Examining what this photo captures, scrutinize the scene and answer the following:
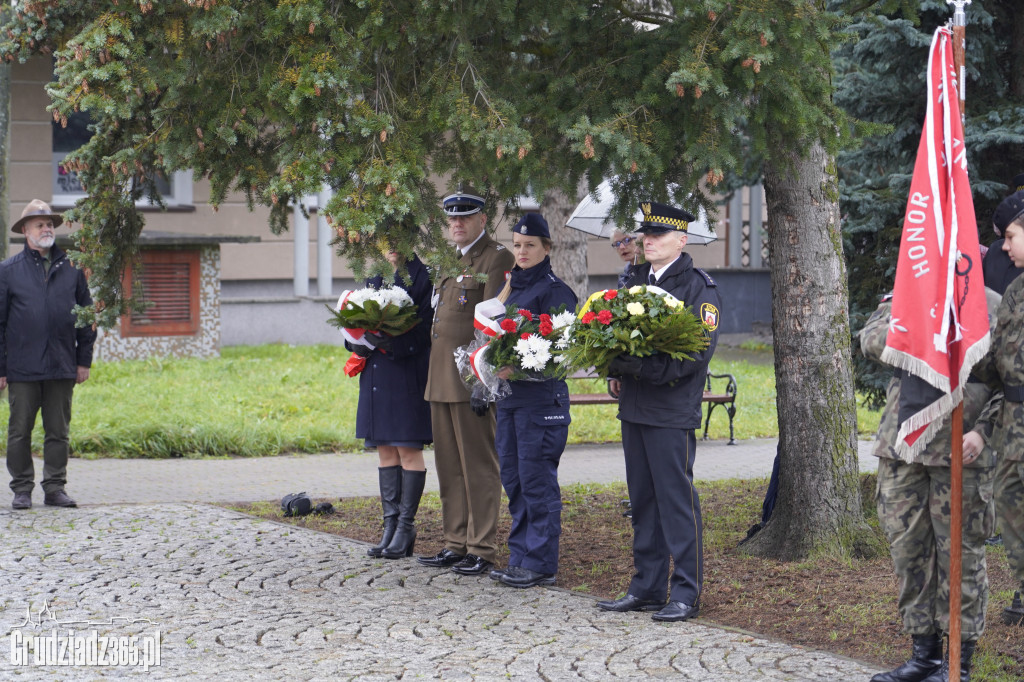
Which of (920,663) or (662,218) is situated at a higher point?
(662,218)

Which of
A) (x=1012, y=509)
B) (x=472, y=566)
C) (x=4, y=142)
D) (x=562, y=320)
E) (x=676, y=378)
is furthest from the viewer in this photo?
(x=4, y=142)

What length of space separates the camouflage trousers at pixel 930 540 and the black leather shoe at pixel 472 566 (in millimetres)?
2568

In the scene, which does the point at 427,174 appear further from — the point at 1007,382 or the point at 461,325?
the point at 1007,382

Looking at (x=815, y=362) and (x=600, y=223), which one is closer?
(x=815, y=362)

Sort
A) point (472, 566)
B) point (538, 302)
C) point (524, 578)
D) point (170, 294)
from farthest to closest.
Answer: point (170, 294) → point (472, 566) → point (538, 302) → point (524, 578)

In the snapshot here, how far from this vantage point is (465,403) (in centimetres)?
695

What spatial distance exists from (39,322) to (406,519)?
10.7 feet

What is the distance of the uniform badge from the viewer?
19.3 feet

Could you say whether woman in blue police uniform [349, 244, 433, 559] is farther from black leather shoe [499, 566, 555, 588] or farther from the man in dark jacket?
the man in dark jacket

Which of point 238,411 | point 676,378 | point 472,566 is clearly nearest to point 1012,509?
point 676,378

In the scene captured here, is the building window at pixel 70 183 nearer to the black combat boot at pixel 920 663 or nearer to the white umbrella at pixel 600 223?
the white umbrella at pixel 600 223

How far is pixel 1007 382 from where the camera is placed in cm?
493

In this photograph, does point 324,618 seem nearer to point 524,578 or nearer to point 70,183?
point 524,578

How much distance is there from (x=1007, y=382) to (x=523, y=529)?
280 centimetres
